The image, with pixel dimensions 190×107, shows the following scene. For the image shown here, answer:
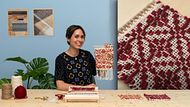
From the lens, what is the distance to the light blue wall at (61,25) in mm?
3510

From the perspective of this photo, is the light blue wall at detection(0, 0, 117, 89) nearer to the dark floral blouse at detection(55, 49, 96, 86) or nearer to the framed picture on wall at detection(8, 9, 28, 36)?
the framed picture on wall at detection(8, 9, 28, 36)

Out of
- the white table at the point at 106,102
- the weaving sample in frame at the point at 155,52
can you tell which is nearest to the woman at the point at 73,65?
the white table at the point at 106,102

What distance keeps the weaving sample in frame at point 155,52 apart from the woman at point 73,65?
972mm

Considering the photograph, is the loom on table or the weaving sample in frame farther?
the weaving sample in frame

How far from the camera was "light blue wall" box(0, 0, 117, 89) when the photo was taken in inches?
138

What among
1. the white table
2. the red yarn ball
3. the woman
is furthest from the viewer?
the woman

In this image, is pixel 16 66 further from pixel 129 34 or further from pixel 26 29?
pixel 129 34

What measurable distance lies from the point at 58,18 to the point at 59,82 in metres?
1.23

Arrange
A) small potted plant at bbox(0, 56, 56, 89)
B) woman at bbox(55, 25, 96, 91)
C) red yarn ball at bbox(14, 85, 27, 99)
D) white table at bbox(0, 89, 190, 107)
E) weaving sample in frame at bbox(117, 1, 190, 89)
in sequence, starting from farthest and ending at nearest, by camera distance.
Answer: weaving sample in frame at bbox(117, 1, 190, 89) < small potted plant at bbox(0, 56, 56, 89) < woman at bbox(55, 25, 96, 91) < red yarn ball at bbox(14, 85, 27, 99) < white table at bbox(0, 89, 190, 107)

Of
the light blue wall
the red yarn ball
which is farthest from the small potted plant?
the red yarn ball

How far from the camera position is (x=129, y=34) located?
3.47 metres

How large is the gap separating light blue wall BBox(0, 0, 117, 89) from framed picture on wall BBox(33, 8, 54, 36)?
0.15ft

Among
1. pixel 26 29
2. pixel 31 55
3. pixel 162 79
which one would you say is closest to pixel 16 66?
pixel 31 55

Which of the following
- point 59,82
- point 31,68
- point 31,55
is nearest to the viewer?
point 59,82
